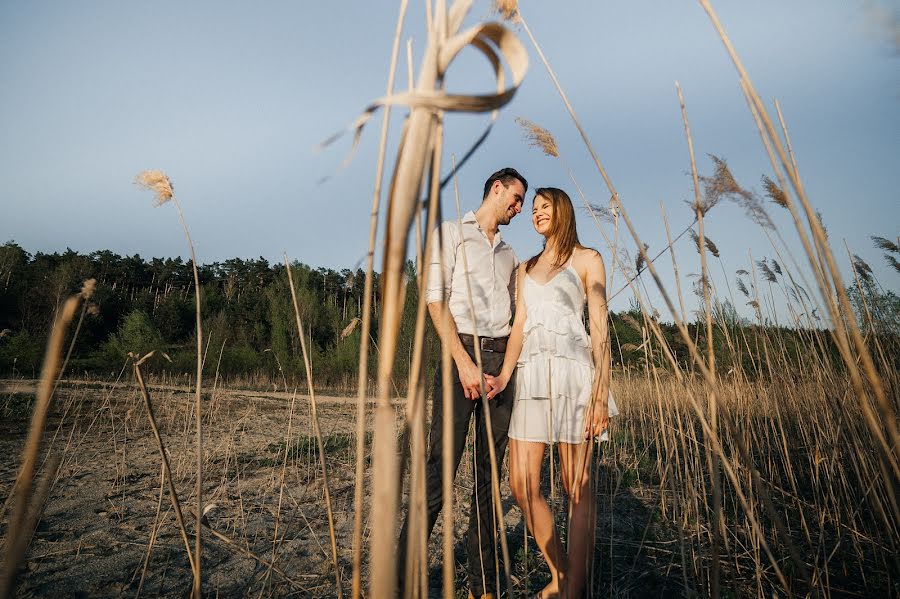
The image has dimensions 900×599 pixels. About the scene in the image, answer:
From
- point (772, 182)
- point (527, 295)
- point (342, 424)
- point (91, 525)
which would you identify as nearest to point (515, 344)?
point (527, 295)

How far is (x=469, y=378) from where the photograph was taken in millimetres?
1914

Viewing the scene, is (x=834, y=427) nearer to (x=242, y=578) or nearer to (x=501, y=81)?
(x=501, y=81)

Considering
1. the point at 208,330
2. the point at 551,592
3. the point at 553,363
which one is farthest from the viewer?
the point at 208,330

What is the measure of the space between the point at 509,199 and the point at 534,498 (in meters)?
1.38

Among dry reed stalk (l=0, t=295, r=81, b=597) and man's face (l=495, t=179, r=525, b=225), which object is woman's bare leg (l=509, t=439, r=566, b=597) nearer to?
man's face (l=495, t=179, r=525, b=225)

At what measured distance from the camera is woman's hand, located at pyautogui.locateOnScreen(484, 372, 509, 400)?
1944 mm

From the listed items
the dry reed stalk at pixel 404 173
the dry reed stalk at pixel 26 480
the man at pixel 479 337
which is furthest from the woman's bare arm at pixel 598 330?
the dry reed stalk at pixel 26 480

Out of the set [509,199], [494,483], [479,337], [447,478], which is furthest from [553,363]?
[447,478]

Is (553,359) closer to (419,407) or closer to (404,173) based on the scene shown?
(419,407)

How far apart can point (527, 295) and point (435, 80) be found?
5.59 feet

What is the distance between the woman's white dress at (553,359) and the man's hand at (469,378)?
0.21m

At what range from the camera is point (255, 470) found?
4.05m

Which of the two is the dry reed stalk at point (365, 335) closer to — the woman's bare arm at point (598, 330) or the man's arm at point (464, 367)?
the woman's bare arm at point (598, 330)

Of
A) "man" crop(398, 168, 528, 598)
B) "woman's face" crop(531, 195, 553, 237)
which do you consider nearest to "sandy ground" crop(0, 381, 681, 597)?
"man" crop(398, 168, 528, 598)
